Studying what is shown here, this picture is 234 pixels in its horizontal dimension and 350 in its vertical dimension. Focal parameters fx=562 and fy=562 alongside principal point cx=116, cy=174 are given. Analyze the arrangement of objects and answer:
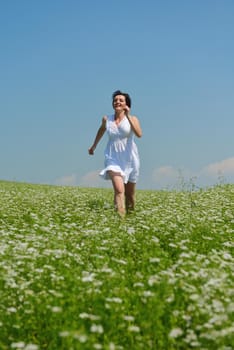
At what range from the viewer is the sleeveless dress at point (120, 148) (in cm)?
1249

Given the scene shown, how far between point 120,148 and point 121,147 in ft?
0.12

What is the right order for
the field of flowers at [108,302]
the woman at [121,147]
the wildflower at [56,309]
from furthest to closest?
the woman at [121,147] < the field of flowers at [108,302] < the wildflower at [56,309]

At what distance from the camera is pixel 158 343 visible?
19.0 ft

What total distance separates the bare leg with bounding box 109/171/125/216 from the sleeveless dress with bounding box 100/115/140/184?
0.21 meters

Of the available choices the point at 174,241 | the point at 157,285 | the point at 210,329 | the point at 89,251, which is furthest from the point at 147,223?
the point at 210,329

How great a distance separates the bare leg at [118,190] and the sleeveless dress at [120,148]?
8.3 inches

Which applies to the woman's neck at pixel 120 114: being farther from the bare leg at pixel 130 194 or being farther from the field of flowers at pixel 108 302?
the field of flowers at pixel 108 302

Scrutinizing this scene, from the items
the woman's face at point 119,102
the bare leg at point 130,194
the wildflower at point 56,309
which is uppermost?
the woman's face at point 119,102

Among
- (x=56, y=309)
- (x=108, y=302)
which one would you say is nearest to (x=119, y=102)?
(x=108, y=302)

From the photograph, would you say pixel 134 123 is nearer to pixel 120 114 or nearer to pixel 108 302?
pixel 120 114

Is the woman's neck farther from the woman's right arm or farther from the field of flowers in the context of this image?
the field of flowers

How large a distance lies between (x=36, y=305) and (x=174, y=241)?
4.03 meters

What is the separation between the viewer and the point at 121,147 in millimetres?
12586

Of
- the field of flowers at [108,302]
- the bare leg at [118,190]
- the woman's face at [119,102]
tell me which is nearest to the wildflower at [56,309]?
the field of flowers at [108,302]
